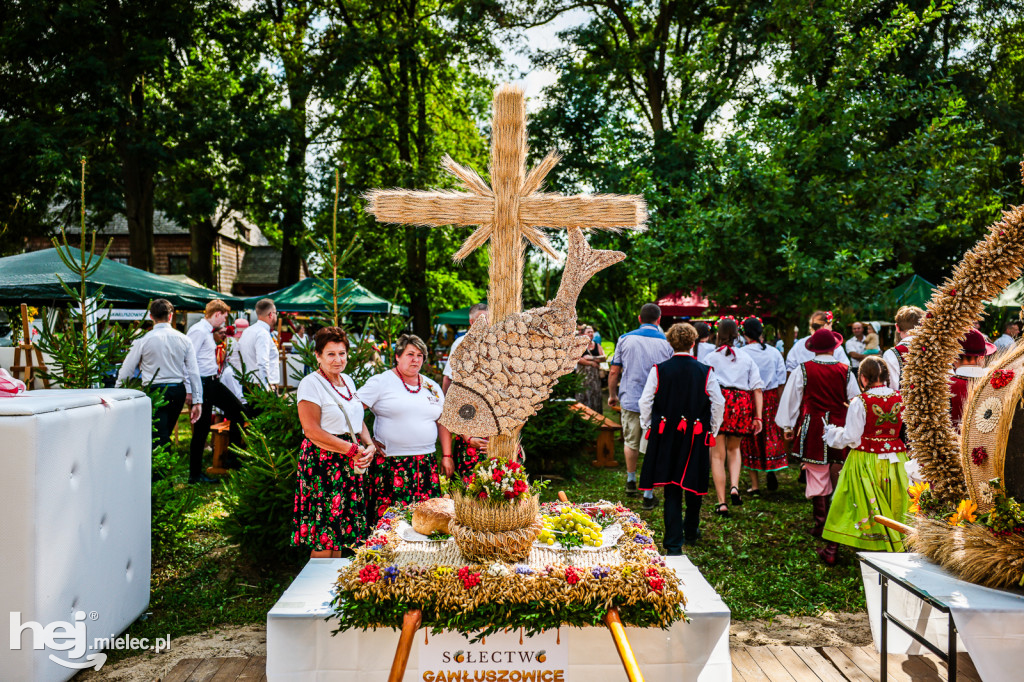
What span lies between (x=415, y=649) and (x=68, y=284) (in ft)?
27.9

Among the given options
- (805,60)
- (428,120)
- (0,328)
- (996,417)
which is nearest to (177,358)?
(996,417)

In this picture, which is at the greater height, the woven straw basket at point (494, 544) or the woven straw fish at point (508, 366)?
the woven straw fish at point (508, 366)

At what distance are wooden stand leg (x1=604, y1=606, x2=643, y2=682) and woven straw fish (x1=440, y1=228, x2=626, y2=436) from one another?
2.60ft

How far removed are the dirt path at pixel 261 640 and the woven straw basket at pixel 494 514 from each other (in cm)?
194

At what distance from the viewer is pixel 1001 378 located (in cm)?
271

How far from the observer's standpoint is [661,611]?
2428 millimetres

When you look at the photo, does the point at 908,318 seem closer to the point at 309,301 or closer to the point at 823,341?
the point at 823,341

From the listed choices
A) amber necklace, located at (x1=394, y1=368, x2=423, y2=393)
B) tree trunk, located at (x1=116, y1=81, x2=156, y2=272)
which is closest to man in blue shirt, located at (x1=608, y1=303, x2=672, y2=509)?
amber necklace, located at (x1=394, y1=368, x2=423, y2=393)

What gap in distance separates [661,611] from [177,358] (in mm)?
5704

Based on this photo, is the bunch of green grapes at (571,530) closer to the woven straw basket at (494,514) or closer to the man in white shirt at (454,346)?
the woven straw basket at (494,514)

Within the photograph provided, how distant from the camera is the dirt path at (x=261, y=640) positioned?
11.6 ft

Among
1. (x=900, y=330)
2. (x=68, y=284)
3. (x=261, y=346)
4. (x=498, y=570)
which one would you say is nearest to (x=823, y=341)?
(x=900, y=330)

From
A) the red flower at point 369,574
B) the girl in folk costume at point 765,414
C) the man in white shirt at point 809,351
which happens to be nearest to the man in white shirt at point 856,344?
the man in white shirt at point 809,351

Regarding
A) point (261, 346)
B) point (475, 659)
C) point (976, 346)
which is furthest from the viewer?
point (261, 346)
